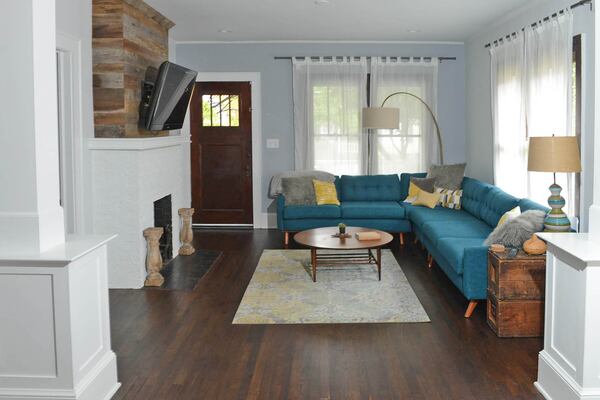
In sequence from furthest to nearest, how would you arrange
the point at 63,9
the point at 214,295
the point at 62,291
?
the point at 214,295 < the point at 63,9 < the point at 62,291

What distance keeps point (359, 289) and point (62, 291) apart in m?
3.03

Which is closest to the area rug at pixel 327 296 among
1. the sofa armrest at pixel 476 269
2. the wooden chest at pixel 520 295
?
the sofa armrest at pixel 476 269

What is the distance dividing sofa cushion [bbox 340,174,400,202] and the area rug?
170cm

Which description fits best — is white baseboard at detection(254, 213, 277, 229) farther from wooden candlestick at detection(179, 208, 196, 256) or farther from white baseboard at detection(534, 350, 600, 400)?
white baseboard at detection(534, 350, 600, 400)

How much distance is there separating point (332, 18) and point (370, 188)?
2.34 metres

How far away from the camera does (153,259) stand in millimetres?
5793

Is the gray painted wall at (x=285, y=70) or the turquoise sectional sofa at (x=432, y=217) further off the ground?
the gray painted wall at (x=285, y=70)

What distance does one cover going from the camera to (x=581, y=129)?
5102 mm

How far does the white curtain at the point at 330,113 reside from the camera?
8.67m

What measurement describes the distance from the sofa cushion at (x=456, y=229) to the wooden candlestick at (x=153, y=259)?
2.49 meters

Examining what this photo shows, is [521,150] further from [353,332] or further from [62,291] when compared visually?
[62,291]

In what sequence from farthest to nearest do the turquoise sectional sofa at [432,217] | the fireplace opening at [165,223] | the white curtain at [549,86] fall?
the fireplace opening at [165,223], the white curtain at [549,86], the turquoise sectional sofa at [432,217]

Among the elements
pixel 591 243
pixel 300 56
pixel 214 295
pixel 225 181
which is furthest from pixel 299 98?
pixel 591 243

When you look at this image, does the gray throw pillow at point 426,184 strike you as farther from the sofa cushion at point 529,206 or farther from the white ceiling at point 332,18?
the sofa cushion at point 529,206
